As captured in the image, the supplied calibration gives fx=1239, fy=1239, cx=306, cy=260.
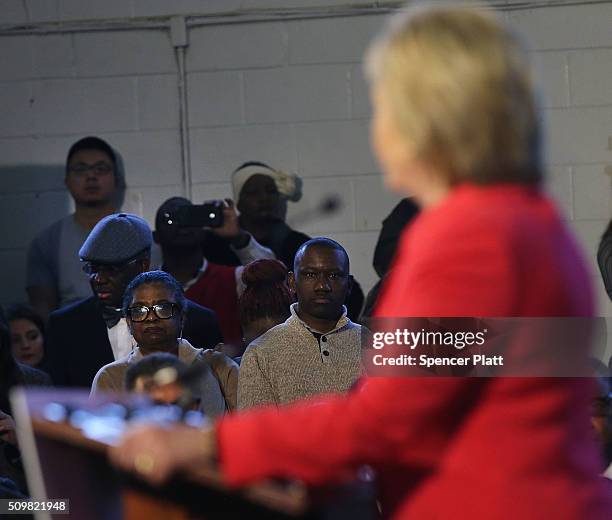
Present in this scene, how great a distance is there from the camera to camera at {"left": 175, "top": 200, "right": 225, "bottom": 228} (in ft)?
16.1

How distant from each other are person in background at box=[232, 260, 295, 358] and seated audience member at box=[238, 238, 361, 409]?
180 millimetres

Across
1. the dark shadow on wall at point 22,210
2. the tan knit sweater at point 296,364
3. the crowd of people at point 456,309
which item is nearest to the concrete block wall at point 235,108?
the dark shadow on wall at point 22,210

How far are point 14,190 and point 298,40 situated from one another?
1.49 metres

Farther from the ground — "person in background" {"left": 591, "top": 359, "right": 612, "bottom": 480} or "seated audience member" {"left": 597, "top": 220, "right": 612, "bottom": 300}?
"seated audience member" {"left": 597, "top": 220, "right": 612, "bottom": 300}

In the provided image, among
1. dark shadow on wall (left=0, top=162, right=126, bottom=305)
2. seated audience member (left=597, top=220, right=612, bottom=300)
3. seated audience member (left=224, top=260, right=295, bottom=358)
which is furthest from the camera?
dark shadow on wall (left=0, top=162, right=126, bottom=305)

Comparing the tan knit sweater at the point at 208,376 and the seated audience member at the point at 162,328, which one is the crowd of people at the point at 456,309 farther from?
the seated audience member at the point at 162,328

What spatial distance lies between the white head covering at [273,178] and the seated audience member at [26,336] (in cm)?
106

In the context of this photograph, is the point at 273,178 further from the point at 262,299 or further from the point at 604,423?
the point at 604,423

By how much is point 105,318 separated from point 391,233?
1.64 metres

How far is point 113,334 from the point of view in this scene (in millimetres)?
4227

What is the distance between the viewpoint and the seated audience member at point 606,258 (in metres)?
5.05

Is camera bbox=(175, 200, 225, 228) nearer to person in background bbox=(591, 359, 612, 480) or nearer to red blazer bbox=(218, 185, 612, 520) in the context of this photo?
person in background bbox=(591, 359, 612, 480)

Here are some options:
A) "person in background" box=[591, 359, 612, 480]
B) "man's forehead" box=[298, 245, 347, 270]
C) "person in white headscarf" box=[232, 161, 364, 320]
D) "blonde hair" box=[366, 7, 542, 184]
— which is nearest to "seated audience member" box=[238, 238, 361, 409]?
"man's forehead" box=[298, 245, 347, 270]

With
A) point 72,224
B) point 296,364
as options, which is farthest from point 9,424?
point 72,224
